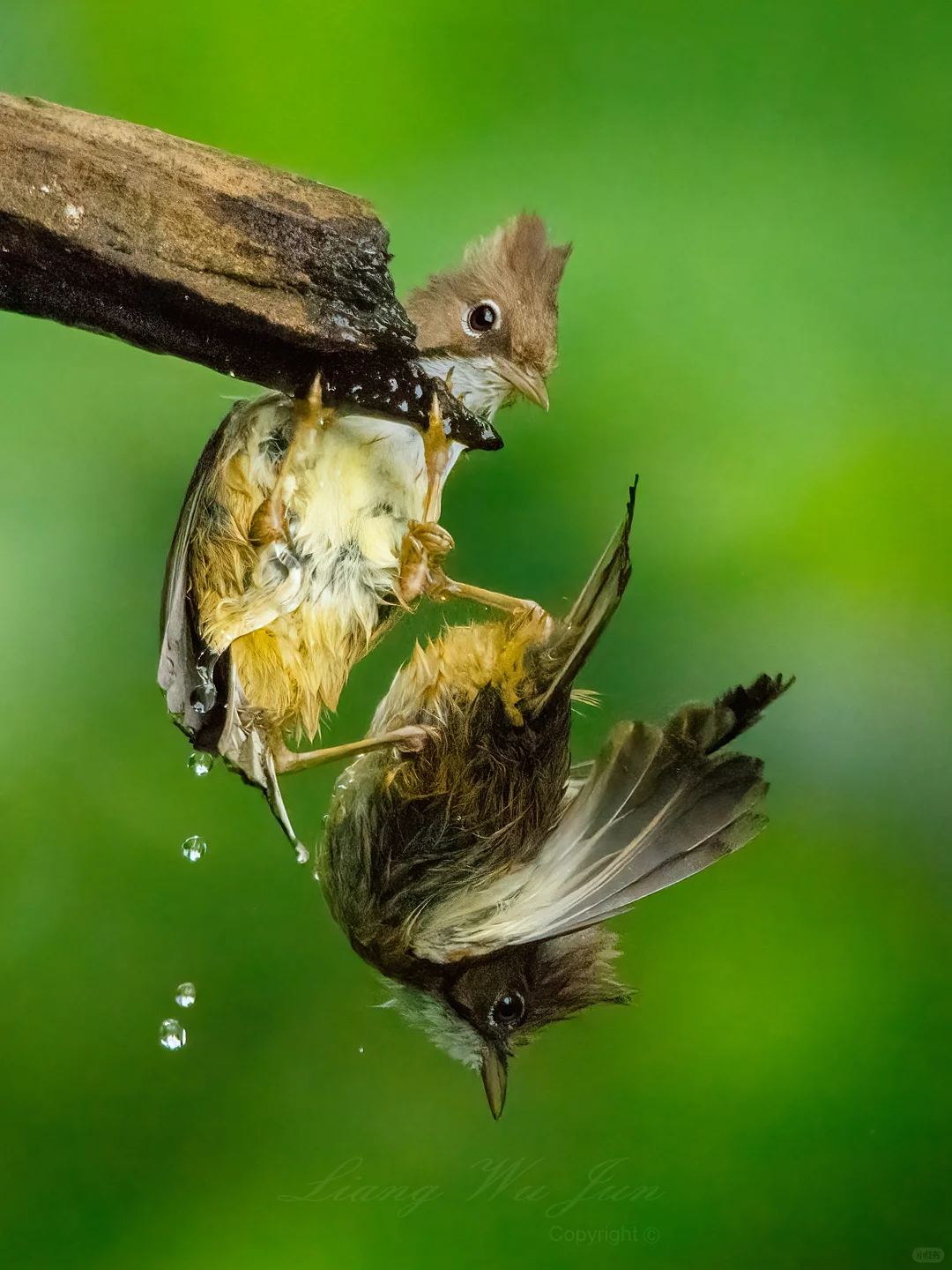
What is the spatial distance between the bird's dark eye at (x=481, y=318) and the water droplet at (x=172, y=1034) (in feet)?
3.05

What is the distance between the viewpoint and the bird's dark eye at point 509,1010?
1.19m

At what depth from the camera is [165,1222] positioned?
145 centimetres

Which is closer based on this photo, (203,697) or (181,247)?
(181,247)

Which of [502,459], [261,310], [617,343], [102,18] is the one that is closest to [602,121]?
[617,343]

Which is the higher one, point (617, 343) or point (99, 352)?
point (617, 343)

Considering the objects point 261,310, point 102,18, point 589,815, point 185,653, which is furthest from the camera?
point 102,18

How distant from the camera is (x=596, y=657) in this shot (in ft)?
4.15

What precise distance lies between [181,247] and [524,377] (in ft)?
1.30

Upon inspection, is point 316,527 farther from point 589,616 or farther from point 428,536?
point 589,616

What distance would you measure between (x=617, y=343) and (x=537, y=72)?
1.10ft

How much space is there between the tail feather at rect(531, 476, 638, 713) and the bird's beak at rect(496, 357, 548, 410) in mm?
148

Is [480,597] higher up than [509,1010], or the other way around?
[480,597]

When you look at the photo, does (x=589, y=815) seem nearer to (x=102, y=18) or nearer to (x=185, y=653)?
(x=185, y=653)

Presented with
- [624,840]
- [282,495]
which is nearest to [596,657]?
[624,840]
